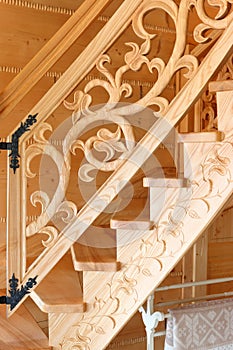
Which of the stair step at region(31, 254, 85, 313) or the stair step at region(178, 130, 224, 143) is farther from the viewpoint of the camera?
the stair step at region(31, 254, 85, 313)

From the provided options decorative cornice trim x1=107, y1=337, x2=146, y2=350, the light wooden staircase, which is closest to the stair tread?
the light wooden staircase

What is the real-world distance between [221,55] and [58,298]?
44.4 inches

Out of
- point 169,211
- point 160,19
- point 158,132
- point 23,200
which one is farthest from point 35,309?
point 160,19

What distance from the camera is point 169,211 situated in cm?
152

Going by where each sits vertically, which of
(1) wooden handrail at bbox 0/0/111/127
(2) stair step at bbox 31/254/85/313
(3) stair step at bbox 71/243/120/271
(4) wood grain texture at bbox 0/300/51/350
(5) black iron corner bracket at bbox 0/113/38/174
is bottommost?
(4) wood grain texture at bbox 0/300/51/350

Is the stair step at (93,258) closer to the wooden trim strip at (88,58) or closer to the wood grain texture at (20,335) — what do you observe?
the wood grain texture at (20,335)

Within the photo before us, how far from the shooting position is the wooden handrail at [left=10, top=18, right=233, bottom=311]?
142 centimetres

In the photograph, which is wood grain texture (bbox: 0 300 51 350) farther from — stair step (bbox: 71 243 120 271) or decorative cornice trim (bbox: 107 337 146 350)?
decorative cornice trim (bbox: 107 337 146 350)

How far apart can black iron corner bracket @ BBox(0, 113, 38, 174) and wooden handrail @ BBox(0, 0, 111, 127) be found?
→ 81 millimetres

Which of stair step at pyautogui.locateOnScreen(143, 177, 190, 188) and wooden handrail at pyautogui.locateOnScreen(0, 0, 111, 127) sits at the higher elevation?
wooden handrail at pyautogui.locateOnScreen(0, 0, 111, 127)

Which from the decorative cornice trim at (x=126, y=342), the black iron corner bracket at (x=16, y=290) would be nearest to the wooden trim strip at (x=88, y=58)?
the black iron corner bracket at (x=16, y=290)

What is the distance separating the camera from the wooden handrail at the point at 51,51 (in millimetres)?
1555

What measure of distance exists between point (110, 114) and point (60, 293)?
2.56ft

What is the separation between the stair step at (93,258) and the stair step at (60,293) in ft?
0.53
